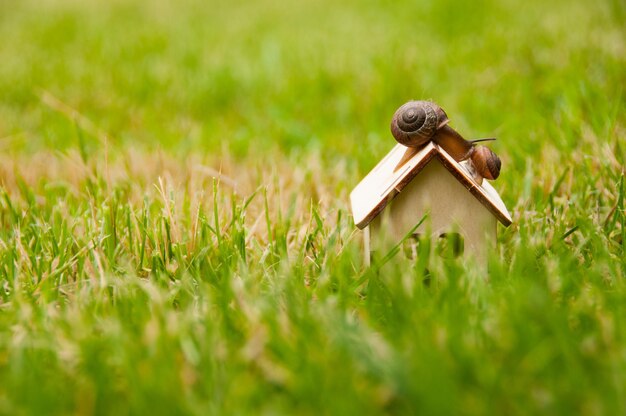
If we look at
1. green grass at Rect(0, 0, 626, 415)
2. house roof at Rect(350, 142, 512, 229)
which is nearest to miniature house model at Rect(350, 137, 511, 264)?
house roof at Rect(350, 142, 512, 229)

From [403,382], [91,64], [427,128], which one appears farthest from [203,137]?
[403,382]

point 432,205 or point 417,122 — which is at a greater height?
point 417,122

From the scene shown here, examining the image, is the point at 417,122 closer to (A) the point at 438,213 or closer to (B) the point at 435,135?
(B) the point at 435,135

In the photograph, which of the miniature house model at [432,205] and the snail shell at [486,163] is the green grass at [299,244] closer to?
the miniature house model at [432,205]

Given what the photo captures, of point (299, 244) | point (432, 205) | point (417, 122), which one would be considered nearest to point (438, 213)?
point (432, 205)

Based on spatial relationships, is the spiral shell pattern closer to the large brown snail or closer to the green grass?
the large brown snail

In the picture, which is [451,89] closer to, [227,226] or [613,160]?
[613,160]

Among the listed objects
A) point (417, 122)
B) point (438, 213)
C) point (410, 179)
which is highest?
point (417, 122)

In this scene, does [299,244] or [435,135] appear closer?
[435,135]
